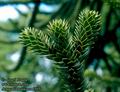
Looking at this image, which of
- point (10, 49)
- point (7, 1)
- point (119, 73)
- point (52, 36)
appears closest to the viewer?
point (52, 36)

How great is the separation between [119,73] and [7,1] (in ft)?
3.47

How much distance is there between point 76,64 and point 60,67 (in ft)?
0.11

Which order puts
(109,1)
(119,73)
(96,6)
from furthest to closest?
(119,73), (96,6), (109,1)

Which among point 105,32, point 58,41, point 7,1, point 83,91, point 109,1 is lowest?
point 83,91

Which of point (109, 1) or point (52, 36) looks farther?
point (109, 1)

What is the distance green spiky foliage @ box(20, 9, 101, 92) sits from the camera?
2.39 ft

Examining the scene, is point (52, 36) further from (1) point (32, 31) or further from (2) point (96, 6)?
(2) point (96, 6)

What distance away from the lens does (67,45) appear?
0.73m

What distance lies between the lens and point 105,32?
259 centimetres

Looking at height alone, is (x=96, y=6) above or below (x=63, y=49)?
above

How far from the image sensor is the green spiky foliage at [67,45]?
728 mm

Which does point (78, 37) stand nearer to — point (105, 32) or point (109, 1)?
point (109, 1)

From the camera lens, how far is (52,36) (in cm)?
73

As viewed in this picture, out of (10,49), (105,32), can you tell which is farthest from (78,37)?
(10,49)
